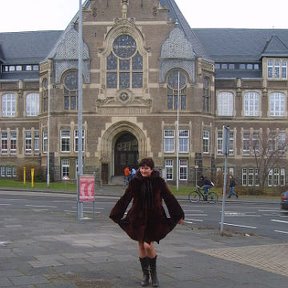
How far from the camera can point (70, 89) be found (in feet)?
184

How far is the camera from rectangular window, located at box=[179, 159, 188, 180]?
54.9 m

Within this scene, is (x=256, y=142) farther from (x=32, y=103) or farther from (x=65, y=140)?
(x=32, y=103)

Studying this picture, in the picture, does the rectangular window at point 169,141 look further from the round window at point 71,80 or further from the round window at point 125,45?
the round window at point 71,80

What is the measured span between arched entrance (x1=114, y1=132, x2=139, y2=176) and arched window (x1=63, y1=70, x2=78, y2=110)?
590 cm

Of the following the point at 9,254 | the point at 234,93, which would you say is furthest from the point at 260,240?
the point at 234,93

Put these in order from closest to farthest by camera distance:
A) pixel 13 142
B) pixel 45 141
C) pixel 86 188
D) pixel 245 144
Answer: pixel 86 188 → pixel 45 141 → pixel 245 144 → pixel 13 142

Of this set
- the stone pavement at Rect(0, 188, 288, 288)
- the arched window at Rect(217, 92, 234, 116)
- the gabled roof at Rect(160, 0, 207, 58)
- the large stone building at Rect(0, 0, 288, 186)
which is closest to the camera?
the stone pavement at Rect(0, 188, 288, 288)

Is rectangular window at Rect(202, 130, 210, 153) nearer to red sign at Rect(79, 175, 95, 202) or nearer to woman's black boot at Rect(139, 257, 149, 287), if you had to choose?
red sign at Rect(79, 175, 95, 202)

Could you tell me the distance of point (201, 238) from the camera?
45.6 feet

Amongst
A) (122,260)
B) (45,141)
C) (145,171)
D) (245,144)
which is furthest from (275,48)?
(145,171)

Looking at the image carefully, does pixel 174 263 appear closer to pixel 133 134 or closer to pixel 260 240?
pixel 260 240

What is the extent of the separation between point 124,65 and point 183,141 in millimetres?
9417

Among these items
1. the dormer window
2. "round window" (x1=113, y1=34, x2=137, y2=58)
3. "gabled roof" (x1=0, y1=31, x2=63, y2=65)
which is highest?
"gabled roof" (x1=0, y1=31, x2=63, y2=65)

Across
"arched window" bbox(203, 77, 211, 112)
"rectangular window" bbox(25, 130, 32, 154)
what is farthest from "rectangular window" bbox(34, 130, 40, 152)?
"arched window" bbox(203, 77, 211, 112)
